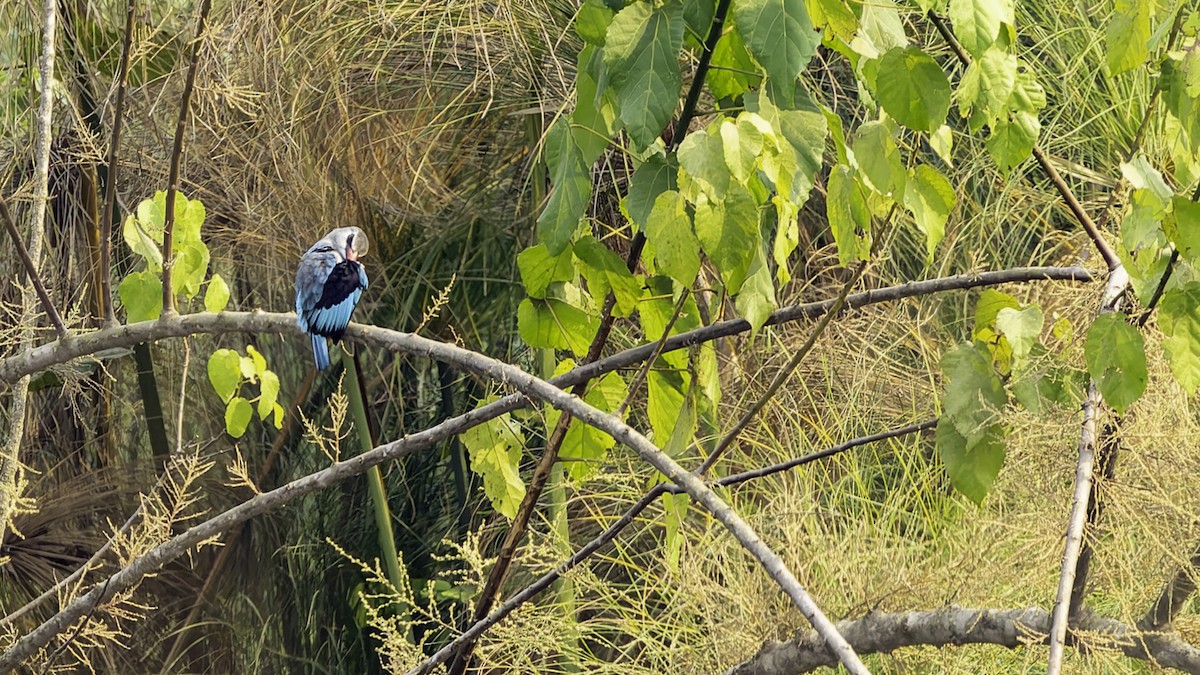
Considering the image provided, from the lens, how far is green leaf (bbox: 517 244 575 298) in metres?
1.38

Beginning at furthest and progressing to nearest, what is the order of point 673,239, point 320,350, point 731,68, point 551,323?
point 320,350, point 551,323, point 731,68, point 673,239

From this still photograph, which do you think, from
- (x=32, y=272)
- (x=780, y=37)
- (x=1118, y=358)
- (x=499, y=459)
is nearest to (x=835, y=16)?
(x=780, y=37)

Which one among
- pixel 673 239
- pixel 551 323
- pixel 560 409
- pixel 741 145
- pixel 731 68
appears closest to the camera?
pixel 741 145

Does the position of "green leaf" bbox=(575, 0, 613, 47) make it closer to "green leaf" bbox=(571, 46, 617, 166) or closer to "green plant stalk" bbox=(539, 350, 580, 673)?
"green leaf" bbox=(571, 46, 617, 166)

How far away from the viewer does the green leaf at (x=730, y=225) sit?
1009 mm

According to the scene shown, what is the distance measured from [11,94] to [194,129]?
0.40 metres

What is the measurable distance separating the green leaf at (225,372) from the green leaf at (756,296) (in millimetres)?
727

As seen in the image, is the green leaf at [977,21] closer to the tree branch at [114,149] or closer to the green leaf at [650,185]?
the green leaf at [650,185]

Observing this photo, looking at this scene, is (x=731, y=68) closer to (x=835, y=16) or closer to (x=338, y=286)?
(x=835, y=16)

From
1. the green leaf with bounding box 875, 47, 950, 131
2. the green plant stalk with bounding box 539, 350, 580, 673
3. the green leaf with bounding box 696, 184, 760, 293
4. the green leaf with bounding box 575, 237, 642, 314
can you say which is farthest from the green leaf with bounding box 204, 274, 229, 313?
the green plant stalk with bounding box 539, 350, 580, 673

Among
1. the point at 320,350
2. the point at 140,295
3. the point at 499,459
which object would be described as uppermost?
the point at 140,295

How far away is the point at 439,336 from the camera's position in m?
3.47

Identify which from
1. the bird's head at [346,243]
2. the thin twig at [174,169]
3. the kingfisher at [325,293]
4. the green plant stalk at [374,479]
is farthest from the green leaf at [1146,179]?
the green plant stalk at [374,479]

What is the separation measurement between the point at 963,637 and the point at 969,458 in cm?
44
